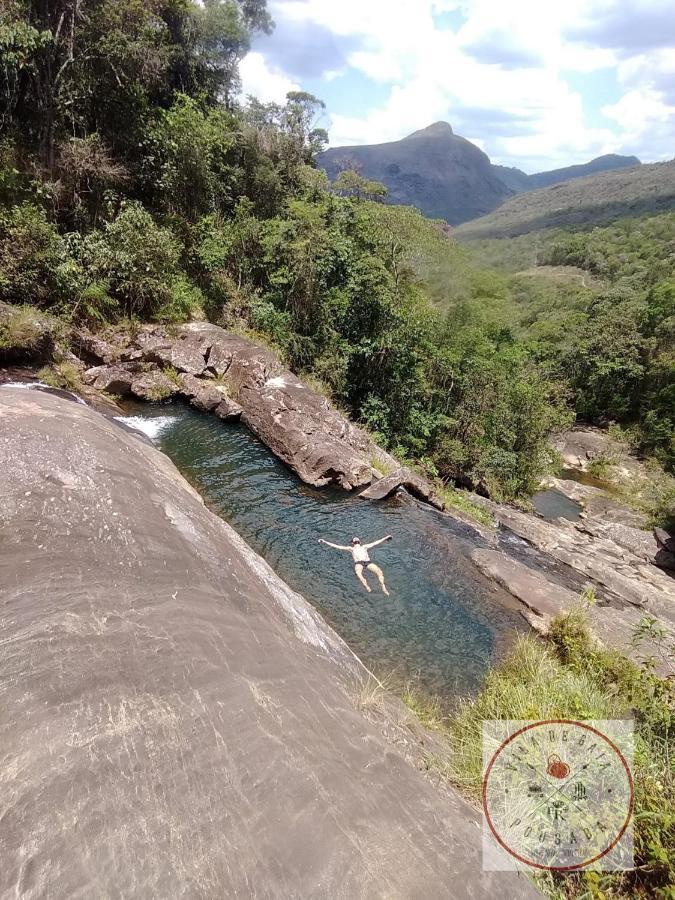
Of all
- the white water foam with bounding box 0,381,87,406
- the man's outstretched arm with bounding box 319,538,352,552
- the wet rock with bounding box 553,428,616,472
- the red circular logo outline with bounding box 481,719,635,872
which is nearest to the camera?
the red circular logo outline with bounding box 481,719,635,872

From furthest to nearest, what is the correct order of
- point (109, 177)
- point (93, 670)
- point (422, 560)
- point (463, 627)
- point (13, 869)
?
point (109, 177), point (422, 560), point (463, 627), point (93, 670), point (13, 869)

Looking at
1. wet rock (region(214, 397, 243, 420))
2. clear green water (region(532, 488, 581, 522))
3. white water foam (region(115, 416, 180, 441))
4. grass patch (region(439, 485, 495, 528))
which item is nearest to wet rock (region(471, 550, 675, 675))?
grass patch (region(439, 485, 495, 528))

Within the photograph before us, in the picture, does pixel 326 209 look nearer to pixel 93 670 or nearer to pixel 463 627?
pixel 463 627

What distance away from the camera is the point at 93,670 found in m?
3.50

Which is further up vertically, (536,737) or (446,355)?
(446,355)

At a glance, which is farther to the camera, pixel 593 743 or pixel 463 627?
pixel 463 627

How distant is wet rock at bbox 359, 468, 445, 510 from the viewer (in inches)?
541

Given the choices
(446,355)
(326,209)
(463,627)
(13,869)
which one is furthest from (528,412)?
(13,869)

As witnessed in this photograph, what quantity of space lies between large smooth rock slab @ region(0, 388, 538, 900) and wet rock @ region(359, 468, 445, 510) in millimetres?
8302

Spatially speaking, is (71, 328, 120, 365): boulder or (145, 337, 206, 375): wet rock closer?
(71, 328, 120, 365): boulder

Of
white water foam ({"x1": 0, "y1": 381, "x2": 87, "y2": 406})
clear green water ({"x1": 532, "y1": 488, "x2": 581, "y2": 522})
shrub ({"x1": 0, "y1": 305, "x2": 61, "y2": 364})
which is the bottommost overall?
clear green water ({"x1": 532, "y1": 488, "x2": 581, "y2": 522})

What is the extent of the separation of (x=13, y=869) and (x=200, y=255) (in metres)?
21.9

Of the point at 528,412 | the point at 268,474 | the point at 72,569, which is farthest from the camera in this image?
the point at 528,412

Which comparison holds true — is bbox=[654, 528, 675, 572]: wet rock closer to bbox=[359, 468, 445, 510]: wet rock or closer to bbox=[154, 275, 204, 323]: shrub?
bbox=[359, 468, 445, 510]: wet rock
